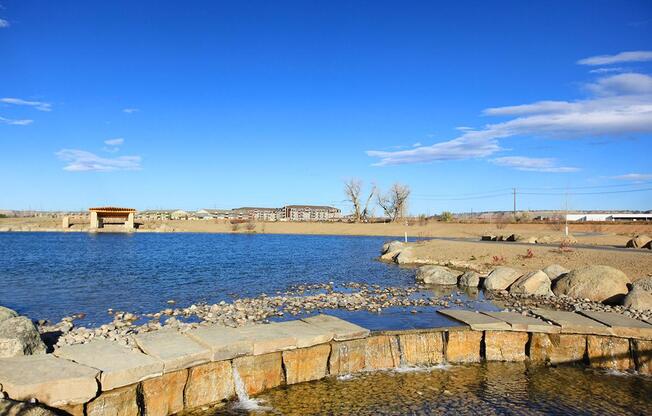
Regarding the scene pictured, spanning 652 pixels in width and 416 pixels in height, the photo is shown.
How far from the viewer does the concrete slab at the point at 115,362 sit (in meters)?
6.99

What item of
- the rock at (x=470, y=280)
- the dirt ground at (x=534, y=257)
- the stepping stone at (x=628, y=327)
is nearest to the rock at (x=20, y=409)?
the stepping stone at (x=628, y=327)

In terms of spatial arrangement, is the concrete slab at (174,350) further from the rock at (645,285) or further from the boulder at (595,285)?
the boulder at (595,285)

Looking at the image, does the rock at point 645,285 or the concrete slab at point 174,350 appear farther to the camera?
the rock at point 645,285

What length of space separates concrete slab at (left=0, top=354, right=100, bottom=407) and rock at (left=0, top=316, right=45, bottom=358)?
31.8 inches

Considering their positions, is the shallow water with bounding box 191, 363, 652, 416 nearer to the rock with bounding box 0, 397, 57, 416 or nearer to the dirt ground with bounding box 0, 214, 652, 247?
the rock with bounding box 0, 397, 57, 416

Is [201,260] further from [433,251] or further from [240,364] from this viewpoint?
[240,364]

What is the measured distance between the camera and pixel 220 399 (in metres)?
8.37

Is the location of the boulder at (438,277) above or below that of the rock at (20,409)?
below

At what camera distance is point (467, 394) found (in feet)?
29.8

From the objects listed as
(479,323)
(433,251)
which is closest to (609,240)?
(433,251)

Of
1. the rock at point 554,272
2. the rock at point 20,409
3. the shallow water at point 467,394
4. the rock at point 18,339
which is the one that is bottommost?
the shallow water at point 467,394

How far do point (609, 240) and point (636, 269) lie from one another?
19.6 meters

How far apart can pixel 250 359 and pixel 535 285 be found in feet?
46.0

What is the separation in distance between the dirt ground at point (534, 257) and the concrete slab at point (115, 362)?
1912 cm
